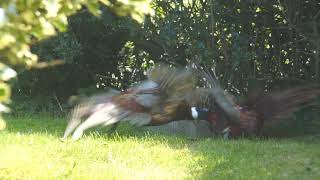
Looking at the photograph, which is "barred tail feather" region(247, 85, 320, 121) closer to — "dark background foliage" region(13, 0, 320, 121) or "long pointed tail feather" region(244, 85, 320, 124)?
"long pointed tail feather" region(244, 85, 320, 124)

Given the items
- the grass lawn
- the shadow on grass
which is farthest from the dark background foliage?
the grass lawn

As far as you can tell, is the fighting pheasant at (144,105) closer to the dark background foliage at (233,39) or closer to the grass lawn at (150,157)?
the grass lawn at (150,157)

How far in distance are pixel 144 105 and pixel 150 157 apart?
1.41 m

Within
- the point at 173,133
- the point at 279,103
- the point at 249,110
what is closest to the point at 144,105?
the point at 173,133

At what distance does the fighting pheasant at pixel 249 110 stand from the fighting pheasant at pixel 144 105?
225 millimetres

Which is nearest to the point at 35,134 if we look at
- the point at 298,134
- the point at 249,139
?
the point at 249,139

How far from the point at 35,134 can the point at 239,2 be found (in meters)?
3.26

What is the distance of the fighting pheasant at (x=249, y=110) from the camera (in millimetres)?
7625

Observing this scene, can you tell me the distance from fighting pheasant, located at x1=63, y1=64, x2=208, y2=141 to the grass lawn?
0.18 m

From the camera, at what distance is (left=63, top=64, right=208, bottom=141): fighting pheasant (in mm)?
7254

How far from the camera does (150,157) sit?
6.09 metres

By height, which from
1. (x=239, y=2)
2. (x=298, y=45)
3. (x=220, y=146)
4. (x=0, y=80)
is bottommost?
(x=220, y=146)

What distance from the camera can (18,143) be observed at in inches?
262

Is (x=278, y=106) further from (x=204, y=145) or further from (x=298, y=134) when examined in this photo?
(x=204, y=145)
